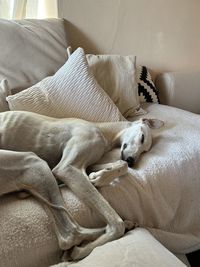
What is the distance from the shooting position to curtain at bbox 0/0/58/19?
1.81 m

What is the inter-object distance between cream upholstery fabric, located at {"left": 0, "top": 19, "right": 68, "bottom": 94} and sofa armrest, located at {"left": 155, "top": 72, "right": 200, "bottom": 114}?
28.1 inches

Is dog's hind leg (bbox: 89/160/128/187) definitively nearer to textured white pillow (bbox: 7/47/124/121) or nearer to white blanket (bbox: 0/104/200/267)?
white blanket (bbox: 0/104/200/267)

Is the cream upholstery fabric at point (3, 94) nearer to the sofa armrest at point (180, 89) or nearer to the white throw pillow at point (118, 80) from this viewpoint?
the white throw pillow at point (118, 80)

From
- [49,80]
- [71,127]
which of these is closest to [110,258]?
[71,127]

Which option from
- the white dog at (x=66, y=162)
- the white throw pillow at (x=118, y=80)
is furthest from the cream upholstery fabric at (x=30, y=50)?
the white dog at (x=66, y=162)

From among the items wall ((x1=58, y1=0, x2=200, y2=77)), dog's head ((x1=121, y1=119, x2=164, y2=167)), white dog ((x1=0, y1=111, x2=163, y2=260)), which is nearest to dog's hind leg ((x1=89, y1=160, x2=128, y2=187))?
white dog ((x1=0, y1=111, x2=163, y2=260))

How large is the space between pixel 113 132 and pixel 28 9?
96cm

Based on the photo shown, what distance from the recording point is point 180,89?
2.17 metres

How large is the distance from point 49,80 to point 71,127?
1.28 ft

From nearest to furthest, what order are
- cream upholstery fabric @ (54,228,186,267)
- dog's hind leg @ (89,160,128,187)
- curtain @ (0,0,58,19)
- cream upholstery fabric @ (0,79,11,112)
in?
cream upholstery fabric @ (54,228,186,267)
dog's hind leg @ (89,160,128,187)
cream upholstery fabric @ (0,79,11,112)
curtain @ (0,0,58,19)

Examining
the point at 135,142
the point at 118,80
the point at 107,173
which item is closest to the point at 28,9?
the point at 118,80

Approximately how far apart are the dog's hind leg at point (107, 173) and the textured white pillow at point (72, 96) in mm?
409

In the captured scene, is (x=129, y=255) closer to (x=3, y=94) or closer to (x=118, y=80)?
(x=3, y=94)

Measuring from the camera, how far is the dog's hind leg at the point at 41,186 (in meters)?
0.96
